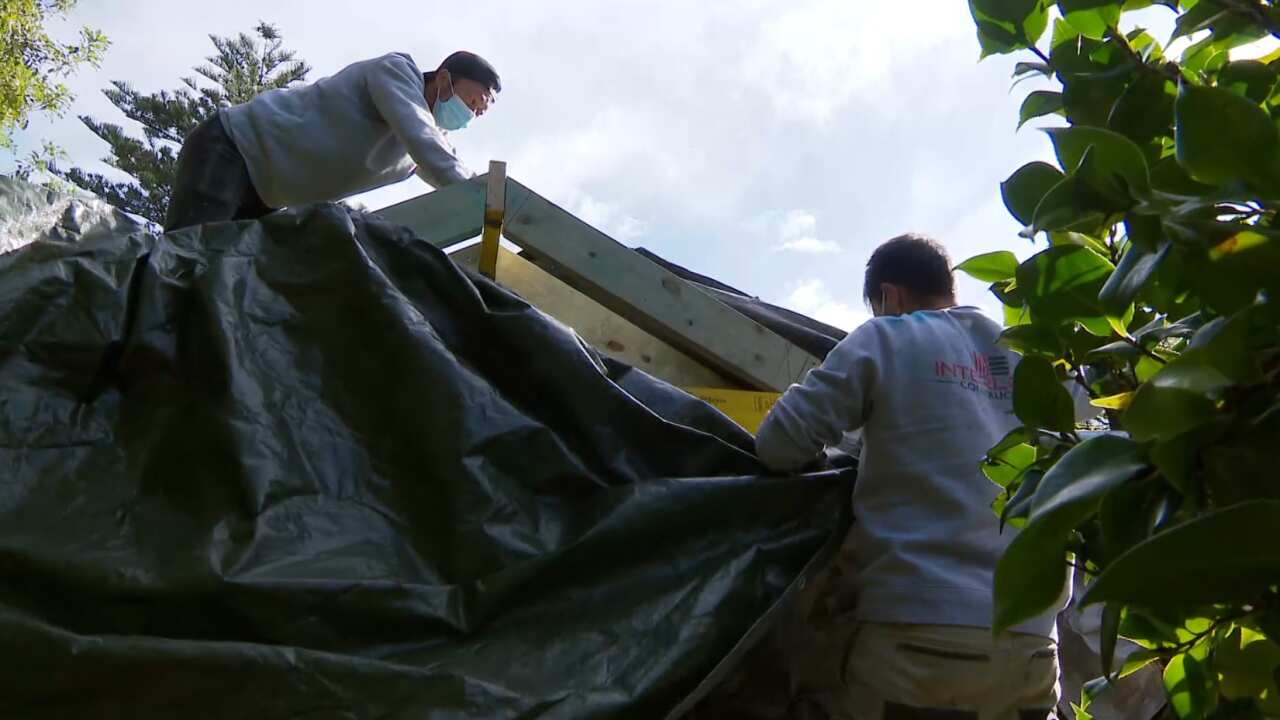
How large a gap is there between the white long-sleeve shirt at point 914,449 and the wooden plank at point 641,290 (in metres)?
0.71

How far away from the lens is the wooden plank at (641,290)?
2.59m

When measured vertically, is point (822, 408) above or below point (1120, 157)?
above

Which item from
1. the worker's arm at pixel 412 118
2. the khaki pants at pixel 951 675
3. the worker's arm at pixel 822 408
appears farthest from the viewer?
the worker's arm at pixel 412 118

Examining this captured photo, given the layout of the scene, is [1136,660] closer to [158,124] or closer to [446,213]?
[446,213]

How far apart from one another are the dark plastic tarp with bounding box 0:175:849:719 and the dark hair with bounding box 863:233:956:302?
0.64 m

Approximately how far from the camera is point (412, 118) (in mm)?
2855

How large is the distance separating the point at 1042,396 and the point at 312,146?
2733 mm

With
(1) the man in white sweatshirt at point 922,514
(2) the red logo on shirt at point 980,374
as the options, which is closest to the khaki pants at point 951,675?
(1) the man in white sweatshirt at point 922,514

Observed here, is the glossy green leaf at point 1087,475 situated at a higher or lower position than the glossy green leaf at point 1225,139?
lower

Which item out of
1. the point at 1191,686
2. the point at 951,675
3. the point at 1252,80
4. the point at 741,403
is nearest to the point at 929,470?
A: the point at 951,675

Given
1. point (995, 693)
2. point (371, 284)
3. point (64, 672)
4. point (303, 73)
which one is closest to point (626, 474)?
point (371, 284)

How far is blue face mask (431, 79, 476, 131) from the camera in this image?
328 cm

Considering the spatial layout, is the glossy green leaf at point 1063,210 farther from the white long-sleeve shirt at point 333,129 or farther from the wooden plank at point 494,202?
the white long-sleeve shirt at point 333,129

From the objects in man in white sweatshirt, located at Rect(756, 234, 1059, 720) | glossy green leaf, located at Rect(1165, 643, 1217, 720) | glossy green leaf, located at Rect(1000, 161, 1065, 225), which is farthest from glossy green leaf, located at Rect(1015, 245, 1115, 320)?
man in white sweatshirt, located at Rect(756, 234, 1059, 720)
